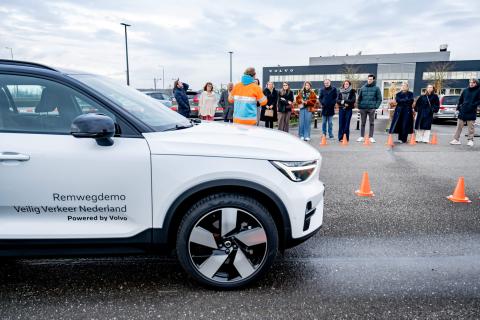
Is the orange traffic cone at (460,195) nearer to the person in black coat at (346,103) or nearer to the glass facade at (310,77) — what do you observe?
the person in black coat at (346,103)

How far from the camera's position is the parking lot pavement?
257cm

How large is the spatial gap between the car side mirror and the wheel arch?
2.19 ft

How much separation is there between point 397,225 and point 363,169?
3.29 metres

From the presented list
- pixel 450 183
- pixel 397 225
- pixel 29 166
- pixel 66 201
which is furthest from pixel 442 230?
pixel 29 166

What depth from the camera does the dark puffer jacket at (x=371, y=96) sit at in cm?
1046

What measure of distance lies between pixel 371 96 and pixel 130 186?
9.38 meters

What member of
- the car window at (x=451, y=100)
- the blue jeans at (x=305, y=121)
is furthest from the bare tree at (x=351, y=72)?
the blue jeans at (x=305, y=121)

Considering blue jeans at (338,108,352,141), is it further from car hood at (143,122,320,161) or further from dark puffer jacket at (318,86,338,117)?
car hood at (143,122,320,161)

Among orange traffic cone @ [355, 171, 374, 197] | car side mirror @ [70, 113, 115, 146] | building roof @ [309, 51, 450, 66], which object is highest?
building roof @ [309, 51, 450, 66]

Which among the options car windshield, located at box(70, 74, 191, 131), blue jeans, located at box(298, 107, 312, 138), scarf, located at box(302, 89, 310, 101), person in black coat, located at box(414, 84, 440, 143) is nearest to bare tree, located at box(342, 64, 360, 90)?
person in black coat, located at box(414, 84, 440, 143)

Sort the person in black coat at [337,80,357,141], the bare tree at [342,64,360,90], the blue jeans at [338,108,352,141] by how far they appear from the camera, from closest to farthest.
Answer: the person in black coat at [337,80,357,141] → the blue jeans at [338,108,352,141] → the bare tree at [342,64,360,90]

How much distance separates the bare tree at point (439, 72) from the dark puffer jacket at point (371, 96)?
57940mm

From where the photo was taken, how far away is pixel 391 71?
74250 mm

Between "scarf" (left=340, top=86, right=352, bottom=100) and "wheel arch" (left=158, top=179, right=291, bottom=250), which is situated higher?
"scarf" (left=340, top=86, right=352, bottom=100)
